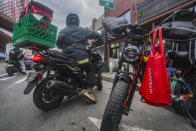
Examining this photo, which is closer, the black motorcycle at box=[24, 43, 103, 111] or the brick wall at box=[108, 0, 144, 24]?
the black motorcycle at box=[24, 43, 103, 111]

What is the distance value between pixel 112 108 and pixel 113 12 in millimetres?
11986

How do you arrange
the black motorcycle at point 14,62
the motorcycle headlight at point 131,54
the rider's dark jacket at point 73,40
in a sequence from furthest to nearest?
the black motorcycle at point 14,62 → the rider's dark jacket at point 73,40 → the motorcycle headlight at point 131,54

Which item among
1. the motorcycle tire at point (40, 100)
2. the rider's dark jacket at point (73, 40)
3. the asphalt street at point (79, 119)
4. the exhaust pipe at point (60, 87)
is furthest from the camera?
the rider's dark jacket at point (73, 40)

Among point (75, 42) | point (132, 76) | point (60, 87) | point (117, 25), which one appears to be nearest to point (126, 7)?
point (75, 42)

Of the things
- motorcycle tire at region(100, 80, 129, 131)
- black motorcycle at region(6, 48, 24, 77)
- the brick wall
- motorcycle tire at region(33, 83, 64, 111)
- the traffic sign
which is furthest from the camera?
the brick wall

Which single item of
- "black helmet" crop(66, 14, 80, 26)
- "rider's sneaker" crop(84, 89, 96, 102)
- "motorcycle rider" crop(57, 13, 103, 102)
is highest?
"black helmet" crop(66, 14, 80, 26)

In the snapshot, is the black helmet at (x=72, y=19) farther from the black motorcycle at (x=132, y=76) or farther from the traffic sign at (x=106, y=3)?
the traffic sign at (x=106, y=3)

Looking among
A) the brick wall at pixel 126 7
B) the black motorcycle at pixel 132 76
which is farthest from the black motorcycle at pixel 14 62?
the brick wall at pixel 126 7

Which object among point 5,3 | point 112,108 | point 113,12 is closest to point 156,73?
point 112,108

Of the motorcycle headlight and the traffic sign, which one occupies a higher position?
the traffic sign

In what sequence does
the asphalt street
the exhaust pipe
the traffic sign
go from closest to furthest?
the asphalt street → the exhaust pipe → the traffic sign

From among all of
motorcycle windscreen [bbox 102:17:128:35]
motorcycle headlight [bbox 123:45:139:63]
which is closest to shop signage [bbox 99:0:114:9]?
motorcycle windscreen [bbox 102:17:128:35]

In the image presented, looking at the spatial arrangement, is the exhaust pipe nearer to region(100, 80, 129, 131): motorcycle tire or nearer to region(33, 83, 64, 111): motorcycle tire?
region(33, 83, 64, 111): motorcycle tire

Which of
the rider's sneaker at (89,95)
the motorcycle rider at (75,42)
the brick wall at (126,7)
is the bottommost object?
the rider's sneaker at (89,95)
